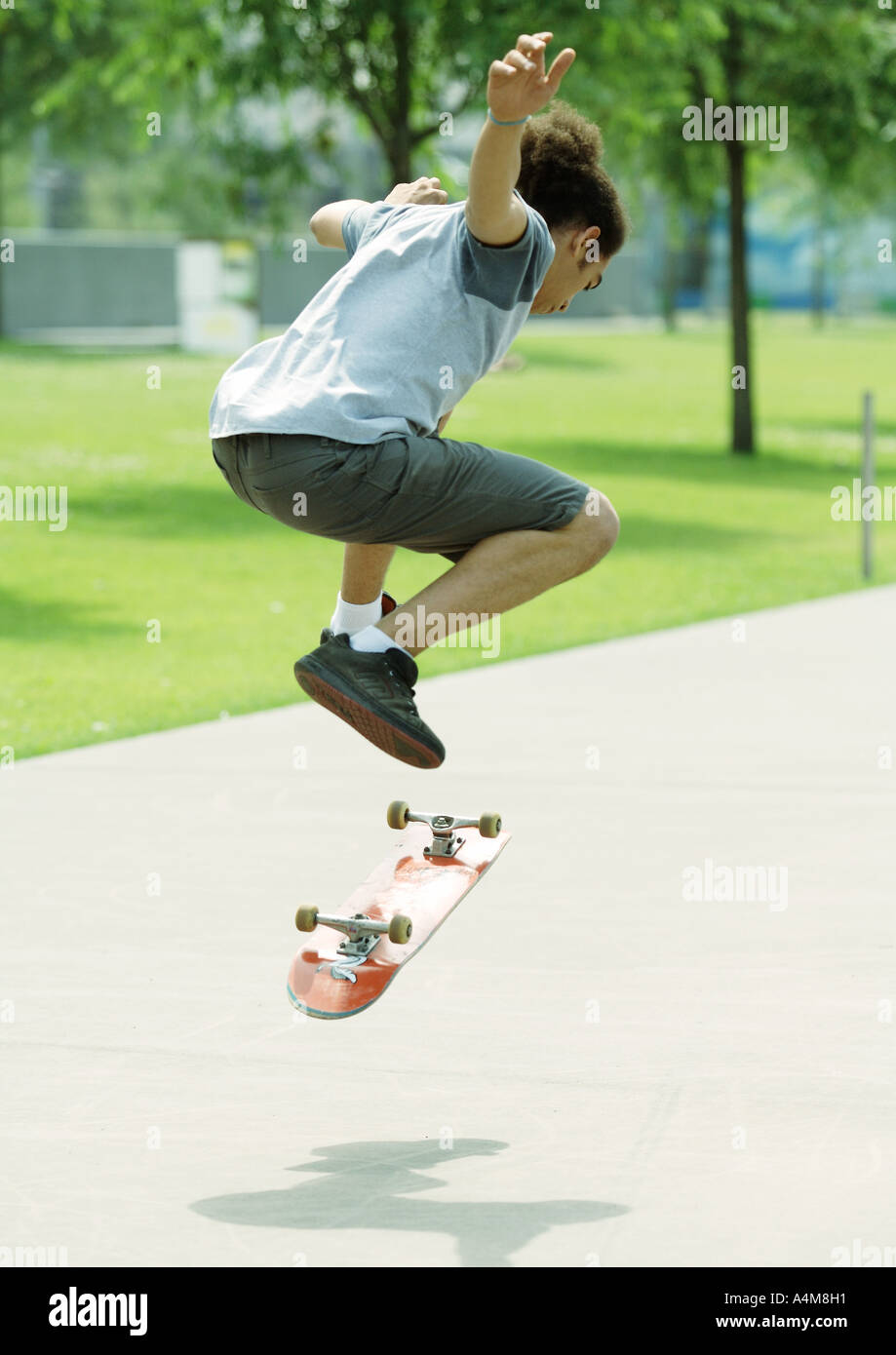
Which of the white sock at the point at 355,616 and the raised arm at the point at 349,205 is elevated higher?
the raised arm at the point at 349,205

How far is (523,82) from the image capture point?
4016mm

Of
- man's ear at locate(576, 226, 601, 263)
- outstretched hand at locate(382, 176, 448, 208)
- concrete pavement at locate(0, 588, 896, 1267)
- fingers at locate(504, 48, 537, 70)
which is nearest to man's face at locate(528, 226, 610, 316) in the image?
man's ear at locate(576, 226, 601, 263)

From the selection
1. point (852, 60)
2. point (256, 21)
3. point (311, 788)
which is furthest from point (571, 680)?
point (852, 60)

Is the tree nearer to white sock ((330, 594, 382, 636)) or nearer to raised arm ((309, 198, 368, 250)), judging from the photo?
raised arm ((309, 198, 368, 250))

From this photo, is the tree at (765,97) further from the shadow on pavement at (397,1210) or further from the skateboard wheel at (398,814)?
the shadow on pavement at (397,1210)

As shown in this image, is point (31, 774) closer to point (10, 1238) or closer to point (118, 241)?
point (10, 1238)

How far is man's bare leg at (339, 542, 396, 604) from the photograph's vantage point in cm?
491

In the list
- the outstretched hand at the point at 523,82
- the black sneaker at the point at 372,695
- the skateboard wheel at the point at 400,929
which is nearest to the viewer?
the outstretched hand at the point at 523,82

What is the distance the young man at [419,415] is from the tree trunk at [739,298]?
19757 millimetres

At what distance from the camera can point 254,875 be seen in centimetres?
626

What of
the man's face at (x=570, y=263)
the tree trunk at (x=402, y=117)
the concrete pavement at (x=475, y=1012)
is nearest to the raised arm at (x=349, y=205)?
the man's face at (x=570, y=263)

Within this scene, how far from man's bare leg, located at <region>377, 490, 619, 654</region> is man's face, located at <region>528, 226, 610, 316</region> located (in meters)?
0.50

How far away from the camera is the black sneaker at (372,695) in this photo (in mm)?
4625

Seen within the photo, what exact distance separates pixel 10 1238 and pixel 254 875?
8.80 ft
